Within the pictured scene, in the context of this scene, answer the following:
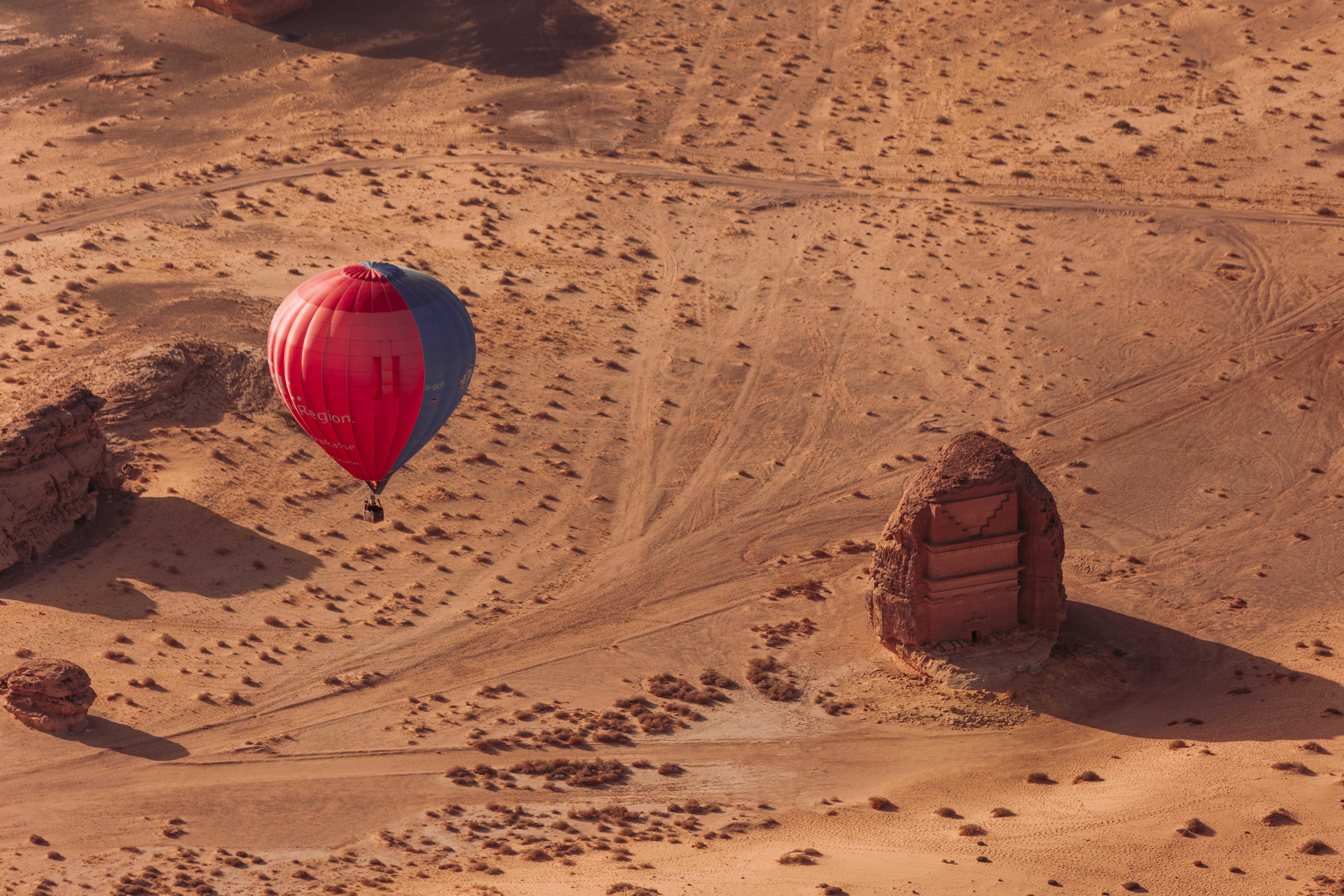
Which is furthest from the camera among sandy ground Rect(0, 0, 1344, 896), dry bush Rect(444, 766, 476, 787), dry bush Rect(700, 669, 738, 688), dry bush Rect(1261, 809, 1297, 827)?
dry bush Rect(700, 669, 738, 688)

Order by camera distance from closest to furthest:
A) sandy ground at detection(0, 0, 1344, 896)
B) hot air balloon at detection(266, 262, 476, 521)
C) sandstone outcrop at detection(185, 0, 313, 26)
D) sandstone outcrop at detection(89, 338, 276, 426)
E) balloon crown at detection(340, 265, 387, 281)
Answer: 1. sandy ground at detection(0, 0, 1344, 896)
2. hot air balloon at detection(266, 262, 476, 521)
3. balloon crown at detection(340, 265, 387, 281)
4. sandstone outcrop at detection(89, 338, 276, 426)
5. sandstone outcrop at detection(185, 0, 313, 26)

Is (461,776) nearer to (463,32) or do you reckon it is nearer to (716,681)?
(716,681)

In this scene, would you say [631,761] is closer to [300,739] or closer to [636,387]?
[300,739]

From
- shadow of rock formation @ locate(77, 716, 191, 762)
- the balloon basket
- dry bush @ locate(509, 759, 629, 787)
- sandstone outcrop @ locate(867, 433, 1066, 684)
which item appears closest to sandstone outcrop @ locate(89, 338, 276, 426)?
the balloon basket

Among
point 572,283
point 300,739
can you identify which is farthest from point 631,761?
point 572,283

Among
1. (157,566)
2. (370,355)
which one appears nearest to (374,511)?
(370,355)

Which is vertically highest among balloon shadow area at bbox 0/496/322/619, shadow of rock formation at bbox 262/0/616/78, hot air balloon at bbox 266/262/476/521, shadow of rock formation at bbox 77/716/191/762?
shadow of rock formation at bbox 262/0/616/78

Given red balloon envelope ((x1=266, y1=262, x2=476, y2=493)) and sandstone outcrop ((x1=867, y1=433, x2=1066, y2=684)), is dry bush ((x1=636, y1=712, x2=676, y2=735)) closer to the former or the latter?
sandstone outcrop ((x1=867, y1=433, x2=1066, y2=684))

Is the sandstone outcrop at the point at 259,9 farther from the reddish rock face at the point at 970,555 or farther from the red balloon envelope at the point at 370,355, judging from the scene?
the reddish rock face at the point at 970,555
